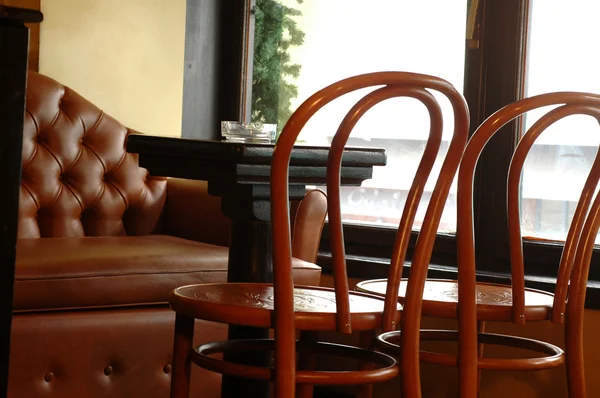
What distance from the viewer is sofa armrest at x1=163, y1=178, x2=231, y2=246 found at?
3.15 m

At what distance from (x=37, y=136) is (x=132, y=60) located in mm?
689

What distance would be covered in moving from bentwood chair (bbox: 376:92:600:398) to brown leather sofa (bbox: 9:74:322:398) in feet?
2.88

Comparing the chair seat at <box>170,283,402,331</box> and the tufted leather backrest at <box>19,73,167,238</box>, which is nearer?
the chair seat at <box>170,283,402,331</box>

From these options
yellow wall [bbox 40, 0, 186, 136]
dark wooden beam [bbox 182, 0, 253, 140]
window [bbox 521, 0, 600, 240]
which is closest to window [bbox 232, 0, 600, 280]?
window [bbox 521, 0, 600, 240]

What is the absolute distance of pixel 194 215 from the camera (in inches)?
129

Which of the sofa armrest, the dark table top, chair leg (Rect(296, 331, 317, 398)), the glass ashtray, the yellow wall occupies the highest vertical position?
the yellow wall

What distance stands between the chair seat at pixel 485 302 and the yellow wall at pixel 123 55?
1789mm

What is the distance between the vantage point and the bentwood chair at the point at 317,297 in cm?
156

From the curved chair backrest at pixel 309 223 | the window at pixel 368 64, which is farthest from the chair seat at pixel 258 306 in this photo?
the window at pixel 368 64

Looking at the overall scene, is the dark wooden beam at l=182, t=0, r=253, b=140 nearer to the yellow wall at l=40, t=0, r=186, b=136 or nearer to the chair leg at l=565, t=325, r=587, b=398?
the yellow wall at l=40, t=0, r=186, b=136

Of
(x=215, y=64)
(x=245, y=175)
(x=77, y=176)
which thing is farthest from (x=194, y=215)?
(x=245, y=175)

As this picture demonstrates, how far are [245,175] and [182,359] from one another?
1.48 ft

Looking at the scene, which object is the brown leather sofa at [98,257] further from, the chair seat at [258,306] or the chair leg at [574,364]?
the chair leg at [574,364]

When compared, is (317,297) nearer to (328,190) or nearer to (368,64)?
(328,190)
